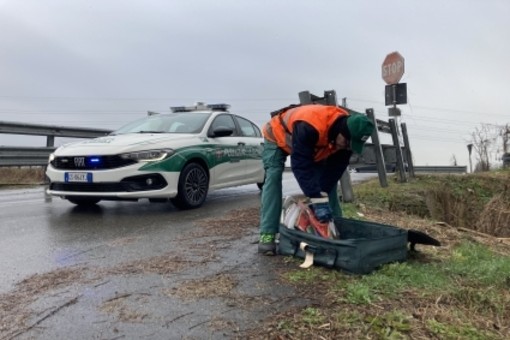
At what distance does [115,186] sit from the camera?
6.51 meters

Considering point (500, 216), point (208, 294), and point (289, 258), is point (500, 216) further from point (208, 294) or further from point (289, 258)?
point (208, 294)

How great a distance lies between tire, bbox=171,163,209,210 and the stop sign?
843 centimetres

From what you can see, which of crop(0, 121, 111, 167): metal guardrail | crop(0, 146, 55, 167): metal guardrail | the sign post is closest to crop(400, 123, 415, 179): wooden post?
the sign post

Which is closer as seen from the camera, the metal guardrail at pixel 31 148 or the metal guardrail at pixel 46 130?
the metal guardrail at pixel 31 148

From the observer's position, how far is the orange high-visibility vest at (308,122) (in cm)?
401

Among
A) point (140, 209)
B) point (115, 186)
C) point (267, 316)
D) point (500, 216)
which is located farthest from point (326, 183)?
point (500, 216)

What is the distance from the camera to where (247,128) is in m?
9.27

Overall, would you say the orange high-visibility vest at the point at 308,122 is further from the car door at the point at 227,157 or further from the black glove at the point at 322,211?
the car door at the point at 227,157

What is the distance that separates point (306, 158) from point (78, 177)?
12.6 feet

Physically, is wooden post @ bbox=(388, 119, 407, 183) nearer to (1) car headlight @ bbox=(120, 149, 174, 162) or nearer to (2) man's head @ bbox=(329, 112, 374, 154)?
(1) car headlight @ bbox=(120, 149, 174, 162)

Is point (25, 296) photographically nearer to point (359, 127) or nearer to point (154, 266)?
point (154, 266)

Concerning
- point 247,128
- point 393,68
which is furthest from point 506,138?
point 247,128

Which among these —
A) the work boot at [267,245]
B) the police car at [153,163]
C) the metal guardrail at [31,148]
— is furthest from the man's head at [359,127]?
the metal guardrail at [31,148]

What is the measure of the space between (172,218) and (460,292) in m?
3.98
